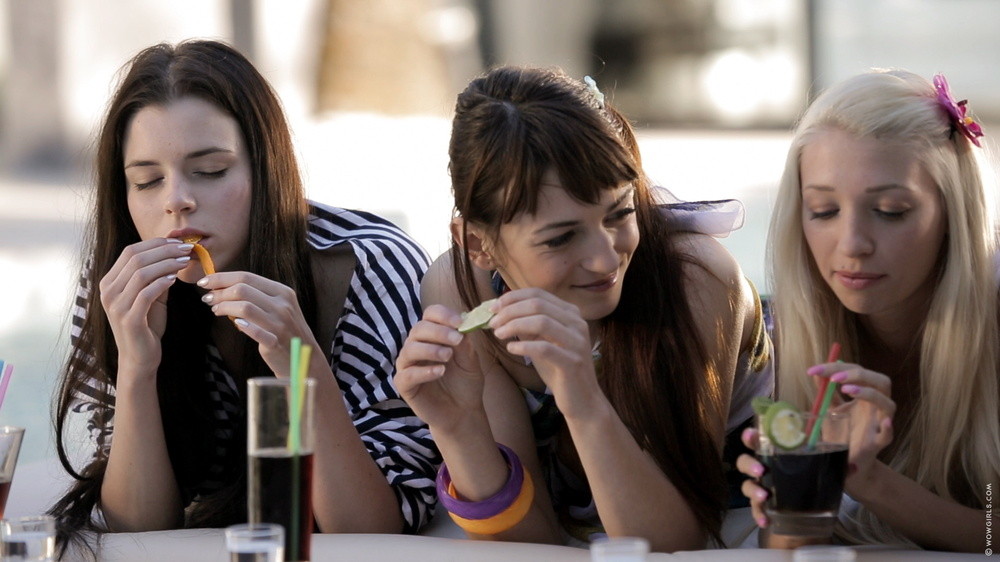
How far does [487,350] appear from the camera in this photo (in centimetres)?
249

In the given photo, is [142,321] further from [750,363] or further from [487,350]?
[750,363]

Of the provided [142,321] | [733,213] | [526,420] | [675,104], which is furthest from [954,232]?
[675,104]

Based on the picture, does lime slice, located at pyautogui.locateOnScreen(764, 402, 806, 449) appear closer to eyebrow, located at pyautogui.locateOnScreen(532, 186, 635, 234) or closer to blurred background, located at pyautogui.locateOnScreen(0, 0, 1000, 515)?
eyebrow, located at pyautogui.locateOnScreen(532, 186, 635, 234)

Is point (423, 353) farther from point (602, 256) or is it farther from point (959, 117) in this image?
point (959, 117)

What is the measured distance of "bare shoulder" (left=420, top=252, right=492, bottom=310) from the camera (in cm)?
253

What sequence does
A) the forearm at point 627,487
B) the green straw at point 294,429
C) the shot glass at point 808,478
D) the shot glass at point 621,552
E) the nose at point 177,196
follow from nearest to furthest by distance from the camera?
the shot glass at point 621,552
the green straw at point 294,429
the shot glass at point 808,478
the forearm at point 627,487
the nose at point 177,196

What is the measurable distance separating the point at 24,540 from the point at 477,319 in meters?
0.74

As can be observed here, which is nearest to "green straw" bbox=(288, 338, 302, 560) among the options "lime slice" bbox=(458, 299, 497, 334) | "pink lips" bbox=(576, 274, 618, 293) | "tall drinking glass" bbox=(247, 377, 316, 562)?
"tall drinking glass" bbox=(247, 377, 316, 562)

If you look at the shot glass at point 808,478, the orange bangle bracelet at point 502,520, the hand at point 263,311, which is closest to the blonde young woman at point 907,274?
the shot glass at point 808,478

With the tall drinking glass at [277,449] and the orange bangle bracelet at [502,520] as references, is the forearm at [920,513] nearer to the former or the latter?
the orange bangle bracelet at [502,520]

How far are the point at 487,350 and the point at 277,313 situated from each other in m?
0.46

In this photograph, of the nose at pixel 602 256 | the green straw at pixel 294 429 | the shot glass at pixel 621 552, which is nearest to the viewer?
the shot glass at pixel 621 552

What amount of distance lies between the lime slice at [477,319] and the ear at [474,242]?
331mm

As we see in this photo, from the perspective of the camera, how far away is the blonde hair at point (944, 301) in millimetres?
2180
